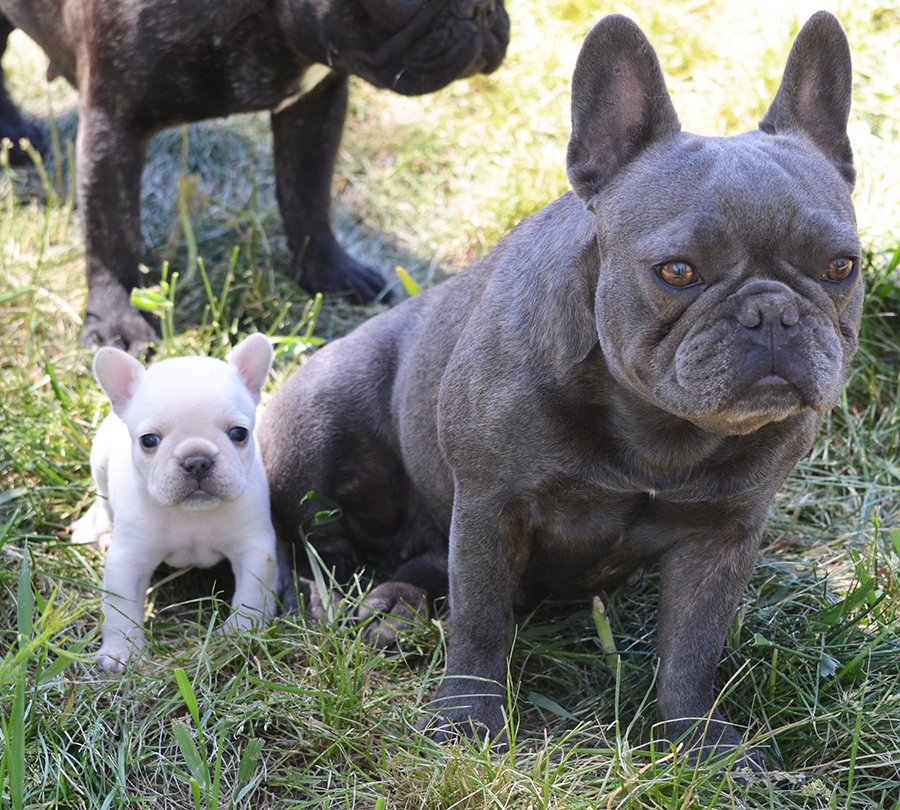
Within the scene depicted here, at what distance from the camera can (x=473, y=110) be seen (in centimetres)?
712

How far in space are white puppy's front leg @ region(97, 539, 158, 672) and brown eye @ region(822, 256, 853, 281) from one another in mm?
2328

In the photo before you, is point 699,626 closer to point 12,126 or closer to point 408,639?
point 408,639

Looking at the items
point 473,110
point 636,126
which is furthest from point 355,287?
point 636,126

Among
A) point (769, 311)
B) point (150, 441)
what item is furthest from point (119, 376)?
point (769, 311)

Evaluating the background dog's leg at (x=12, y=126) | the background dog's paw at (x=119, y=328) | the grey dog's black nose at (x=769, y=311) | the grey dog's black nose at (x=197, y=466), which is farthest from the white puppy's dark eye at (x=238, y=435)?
the background dog's leg at (x=12, y=126)

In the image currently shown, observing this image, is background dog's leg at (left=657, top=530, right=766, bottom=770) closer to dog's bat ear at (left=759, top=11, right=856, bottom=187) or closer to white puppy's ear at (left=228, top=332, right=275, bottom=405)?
dog's bat ear at (left=759, top=11, right=856, bottom=187)

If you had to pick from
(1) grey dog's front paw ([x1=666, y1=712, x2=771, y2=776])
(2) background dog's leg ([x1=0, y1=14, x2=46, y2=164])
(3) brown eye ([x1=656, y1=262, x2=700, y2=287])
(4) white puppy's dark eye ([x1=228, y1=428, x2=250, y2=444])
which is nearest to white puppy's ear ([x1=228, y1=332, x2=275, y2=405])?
(4) white puppy's dark eye ([x1=228, y1=428, x2=250, y2=444])

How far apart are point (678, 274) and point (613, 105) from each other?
55cm

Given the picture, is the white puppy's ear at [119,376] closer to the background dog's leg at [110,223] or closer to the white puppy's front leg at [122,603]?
the white puppy's front leg at [122,603]

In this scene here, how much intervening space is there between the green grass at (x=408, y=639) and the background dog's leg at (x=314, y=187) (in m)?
0.17

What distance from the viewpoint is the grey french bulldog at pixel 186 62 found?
4.48 metres

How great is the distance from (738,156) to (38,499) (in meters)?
2.91

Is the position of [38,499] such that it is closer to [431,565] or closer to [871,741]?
[431,565]

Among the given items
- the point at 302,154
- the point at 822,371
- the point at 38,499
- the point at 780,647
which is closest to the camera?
the point at 822,371
